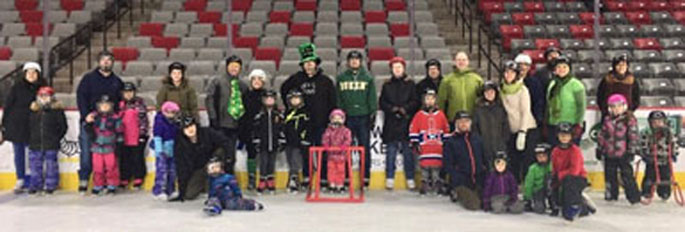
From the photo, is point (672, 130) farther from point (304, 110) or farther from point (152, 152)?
point (152, 152)

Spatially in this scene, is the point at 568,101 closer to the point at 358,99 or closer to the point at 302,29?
the point at 358,99

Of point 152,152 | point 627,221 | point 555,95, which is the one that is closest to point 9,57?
point 152,152

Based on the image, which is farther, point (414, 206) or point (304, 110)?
point (304, 110)

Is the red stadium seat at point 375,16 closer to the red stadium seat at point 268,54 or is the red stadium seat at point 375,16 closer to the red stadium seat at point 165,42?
the red stadium seat at point 268,54

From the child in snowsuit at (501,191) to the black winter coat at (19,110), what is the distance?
17.3 ft

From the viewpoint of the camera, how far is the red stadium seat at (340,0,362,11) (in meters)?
16.2

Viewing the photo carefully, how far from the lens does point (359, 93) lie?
837 centimetres

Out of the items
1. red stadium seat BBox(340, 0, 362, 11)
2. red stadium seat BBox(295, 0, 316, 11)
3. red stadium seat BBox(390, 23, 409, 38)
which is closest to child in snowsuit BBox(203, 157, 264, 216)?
red stadium seat BBox(390, 23, 409, 38)

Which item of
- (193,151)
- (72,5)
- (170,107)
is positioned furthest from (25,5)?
(193,151)

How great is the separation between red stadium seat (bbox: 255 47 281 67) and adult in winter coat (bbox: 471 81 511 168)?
6244 mm

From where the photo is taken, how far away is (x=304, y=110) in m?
8.30

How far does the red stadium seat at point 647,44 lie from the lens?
14.2 m

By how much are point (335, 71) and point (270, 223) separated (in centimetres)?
623

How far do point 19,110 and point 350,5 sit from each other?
30.0 feet
